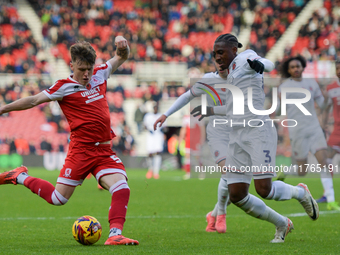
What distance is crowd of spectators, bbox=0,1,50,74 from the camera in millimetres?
25469

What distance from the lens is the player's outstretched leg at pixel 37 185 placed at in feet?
17.1

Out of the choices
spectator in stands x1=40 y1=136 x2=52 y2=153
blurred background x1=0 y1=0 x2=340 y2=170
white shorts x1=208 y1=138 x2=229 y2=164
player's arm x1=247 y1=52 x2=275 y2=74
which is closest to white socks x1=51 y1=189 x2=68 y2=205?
white shorts x1=208 y1=138 x2=229 y2=164

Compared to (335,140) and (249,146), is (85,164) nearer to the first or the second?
(249,146)

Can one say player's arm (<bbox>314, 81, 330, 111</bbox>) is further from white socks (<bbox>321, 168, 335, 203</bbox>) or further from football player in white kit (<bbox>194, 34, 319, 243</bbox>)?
football player in white kit (<bbox>194, 34, 319, 243</bbox>)

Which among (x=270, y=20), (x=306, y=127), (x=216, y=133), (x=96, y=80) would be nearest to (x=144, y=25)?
(x=270, y=20)

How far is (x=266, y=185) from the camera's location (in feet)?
16.3

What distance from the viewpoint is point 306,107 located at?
866 cm

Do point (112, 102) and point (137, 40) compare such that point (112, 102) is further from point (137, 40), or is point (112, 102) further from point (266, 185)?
point (266, 185)

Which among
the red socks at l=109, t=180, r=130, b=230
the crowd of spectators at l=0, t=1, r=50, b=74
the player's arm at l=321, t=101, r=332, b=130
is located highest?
the crowd of spectators at l=0, t=1, r=50, b=74

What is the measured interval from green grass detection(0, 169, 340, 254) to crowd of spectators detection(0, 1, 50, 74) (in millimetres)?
16362

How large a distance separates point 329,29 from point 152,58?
10.5 m

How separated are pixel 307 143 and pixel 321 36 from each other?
2063 centimetres

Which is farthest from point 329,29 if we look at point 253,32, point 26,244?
point 26,244

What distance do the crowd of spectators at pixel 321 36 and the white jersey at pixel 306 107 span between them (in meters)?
17.7
